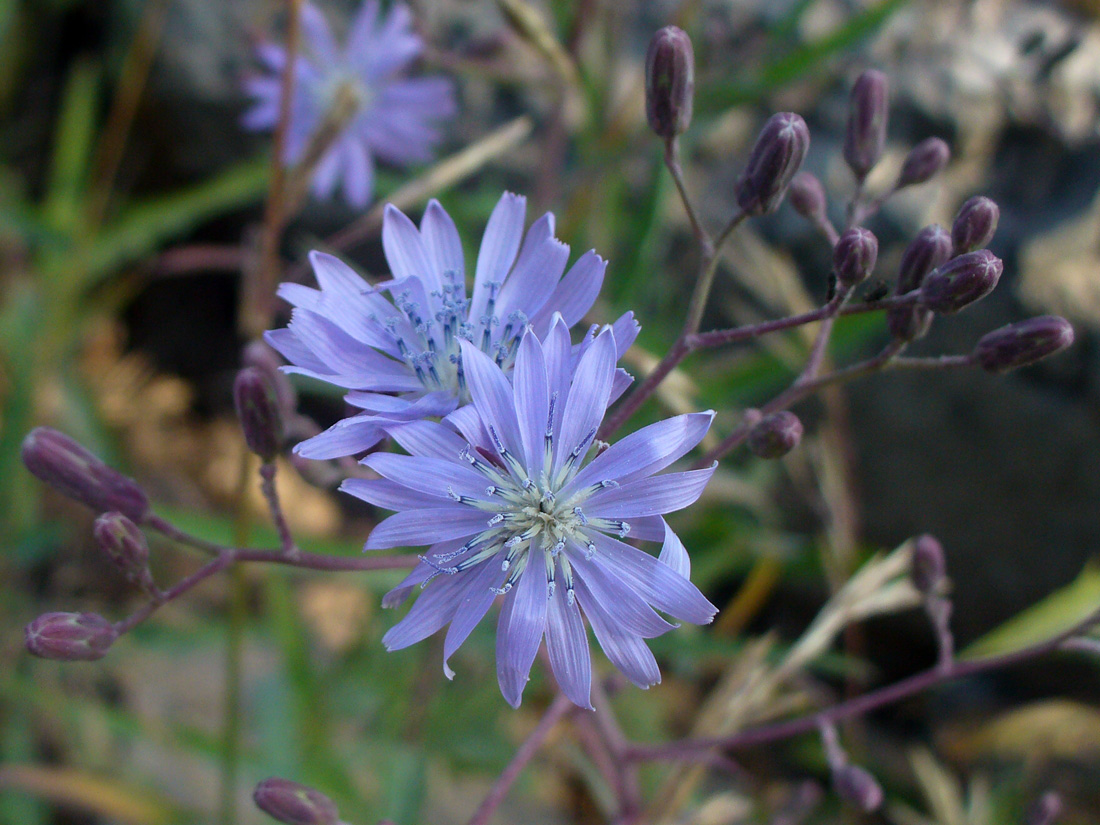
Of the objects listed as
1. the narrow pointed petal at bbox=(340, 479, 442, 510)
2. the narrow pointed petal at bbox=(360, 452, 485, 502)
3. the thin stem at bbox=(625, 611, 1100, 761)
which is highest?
the narrow pointed petal at bbox=(360, 452, 485, 502)

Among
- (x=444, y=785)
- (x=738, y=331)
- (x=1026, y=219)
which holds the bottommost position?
(x=444, y=785)

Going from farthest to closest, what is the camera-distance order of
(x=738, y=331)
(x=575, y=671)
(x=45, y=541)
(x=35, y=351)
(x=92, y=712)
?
(x=35, y=351) → (x=45, y=541) → (x=92, y=712) → (x=738, y=331) → (x=575, y=671)

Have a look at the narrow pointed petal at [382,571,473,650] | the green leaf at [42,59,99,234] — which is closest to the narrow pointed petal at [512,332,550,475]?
the narrow pointed petal at [382,571,473,650]

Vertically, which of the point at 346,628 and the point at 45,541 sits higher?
the point at 45,541

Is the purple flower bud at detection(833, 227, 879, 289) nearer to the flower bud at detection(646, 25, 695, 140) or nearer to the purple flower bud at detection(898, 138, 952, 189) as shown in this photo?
the flower bud at detection(646, 25, 695, 140)

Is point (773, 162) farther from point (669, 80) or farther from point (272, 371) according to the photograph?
point (272, 371)

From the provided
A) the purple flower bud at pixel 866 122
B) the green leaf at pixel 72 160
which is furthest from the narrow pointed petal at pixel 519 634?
the green leaf at pixel 72 160

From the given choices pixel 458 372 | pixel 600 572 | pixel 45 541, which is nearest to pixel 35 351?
pixel 45 541

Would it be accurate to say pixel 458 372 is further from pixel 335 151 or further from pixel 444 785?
pixel 444 785
